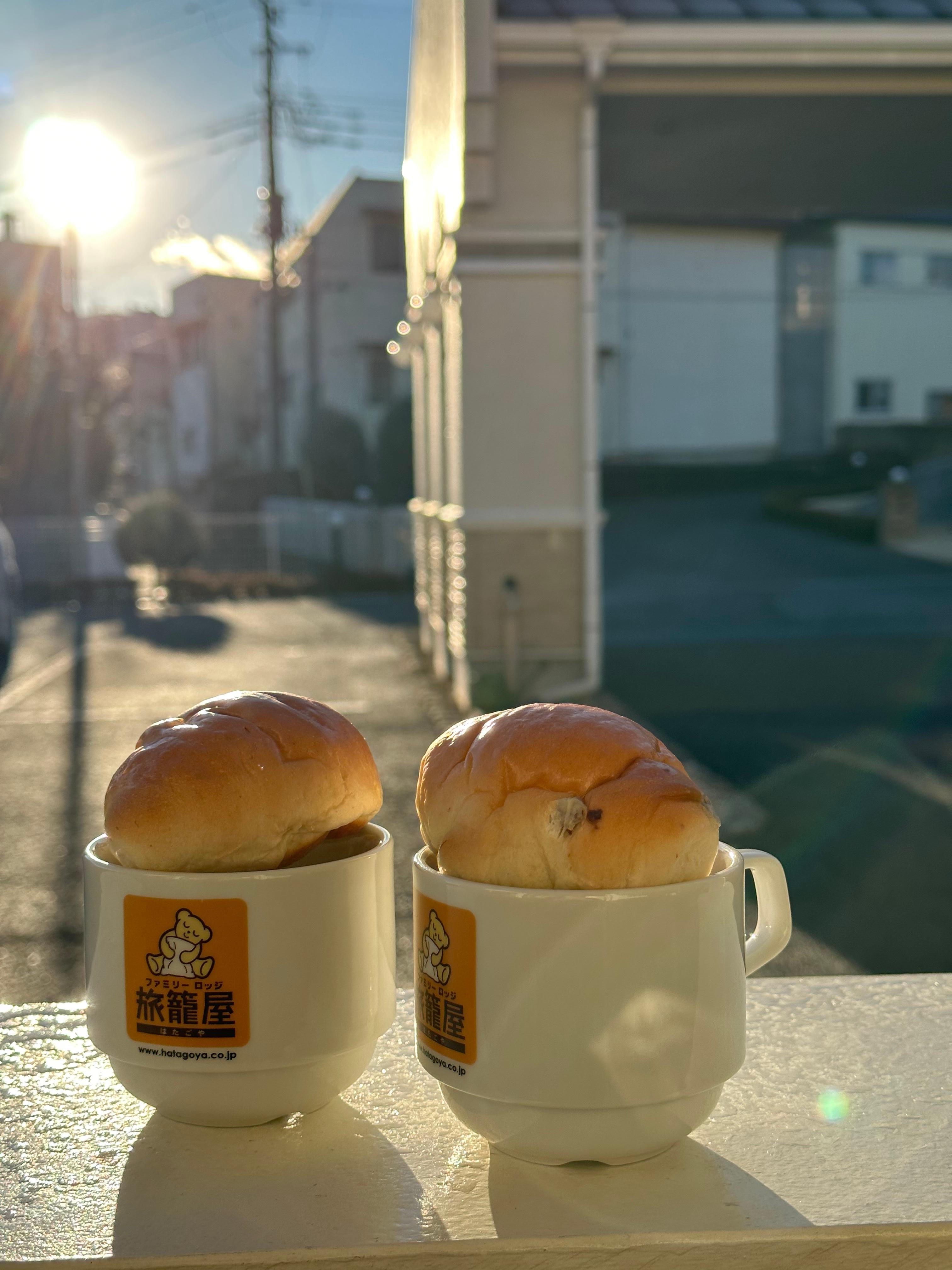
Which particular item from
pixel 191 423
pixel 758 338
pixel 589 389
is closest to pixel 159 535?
pixel 589 389

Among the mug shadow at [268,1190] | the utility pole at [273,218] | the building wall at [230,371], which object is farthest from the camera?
the building wall at [230,371]

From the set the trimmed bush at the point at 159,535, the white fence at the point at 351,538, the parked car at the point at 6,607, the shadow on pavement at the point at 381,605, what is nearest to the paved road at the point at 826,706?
the shadow on pavement at the point at 381,605

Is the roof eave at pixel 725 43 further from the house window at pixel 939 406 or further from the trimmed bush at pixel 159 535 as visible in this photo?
the house window at pixel 939 406

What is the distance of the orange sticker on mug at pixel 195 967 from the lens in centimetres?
100

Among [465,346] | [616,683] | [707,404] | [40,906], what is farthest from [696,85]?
[707,404]

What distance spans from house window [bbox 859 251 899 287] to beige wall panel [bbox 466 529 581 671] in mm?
30305

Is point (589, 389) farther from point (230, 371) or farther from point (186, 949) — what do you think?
point (230, 371)

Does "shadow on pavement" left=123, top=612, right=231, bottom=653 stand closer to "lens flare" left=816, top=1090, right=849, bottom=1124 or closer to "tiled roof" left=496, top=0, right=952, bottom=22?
"tiled roof" left=496, top=0, right=952, bottom=22

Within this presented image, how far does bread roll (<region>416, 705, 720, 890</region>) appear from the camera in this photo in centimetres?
94

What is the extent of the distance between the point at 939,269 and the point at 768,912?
3972 cm

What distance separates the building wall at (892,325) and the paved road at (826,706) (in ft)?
49.0

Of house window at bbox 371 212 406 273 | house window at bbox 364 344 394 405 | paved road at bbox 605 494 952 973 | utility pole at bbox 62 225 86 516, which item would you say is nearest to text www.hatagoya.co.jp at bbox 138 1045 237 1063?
paved road at bbox 605 494 952 973

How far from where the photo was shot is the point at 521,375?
888 cm

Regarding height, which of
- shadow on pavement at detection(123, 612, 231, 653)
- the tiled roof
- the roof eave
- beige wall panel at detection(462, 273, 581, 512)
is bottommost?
shadow on pavement at detection(123, 612, 231, 653)
